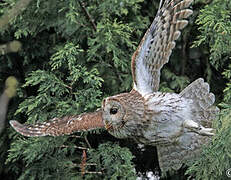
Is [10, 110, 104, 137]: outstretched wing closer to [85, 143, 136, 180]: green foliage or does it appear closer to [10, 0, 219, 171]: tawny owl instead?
[10, 0, 219, 171]: tawny owl

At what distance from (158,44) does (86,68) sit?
70cm

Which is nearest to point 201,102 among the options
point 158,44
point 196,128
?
point 196,128

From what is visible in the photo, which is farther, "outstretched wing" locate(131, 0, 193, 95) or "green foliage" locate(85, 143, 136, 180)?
"green foliage" locate(85, 143, 136, 180)

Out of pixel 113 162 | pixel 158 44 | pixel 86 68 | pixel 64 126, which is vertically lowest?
pixel 113 162

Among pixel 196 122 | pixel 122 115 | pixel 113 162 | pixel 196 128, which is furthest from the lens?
pixel 113 162

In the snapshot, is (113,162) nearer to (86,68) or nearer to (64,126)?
(64,126)

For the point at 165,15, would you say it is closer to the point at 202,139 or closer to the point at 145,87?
the point at 145,87

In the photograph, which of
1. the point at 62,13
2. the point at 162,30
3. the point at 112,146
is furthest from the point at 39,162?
the point at 162,30

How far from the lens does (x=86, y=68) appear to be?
126 inches

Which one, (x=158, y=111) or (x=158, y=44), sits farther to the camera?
(x=158, y=44)

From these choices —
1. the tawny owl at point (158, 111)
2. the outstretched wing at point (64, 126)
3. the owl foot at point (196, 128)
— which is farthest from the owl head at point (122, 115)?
the owl foot at point (196, 128)

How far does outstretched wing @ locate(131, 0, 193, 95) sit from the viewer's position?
263cm

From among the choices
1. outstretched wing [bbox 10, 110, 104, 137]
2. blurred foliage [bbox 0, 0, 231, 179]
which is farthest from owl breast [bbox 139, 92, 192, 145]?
blurred foliage [bbox 0, 0, 231, 179]

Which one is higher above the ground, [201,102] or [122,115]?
[122,115]
